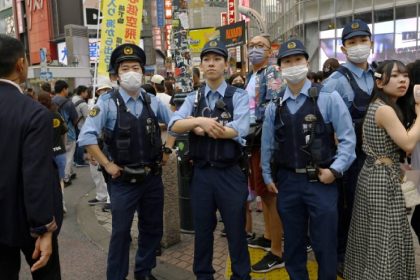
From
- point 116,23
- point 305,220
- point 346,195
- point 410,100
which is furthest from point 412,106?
point 116,23

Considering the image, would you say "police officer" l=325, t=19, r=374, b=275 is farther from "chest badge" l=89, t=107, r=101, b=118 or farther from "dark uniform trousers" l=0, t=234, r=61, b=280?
"dark uniform trousers" l=0, t=234, r=61, b=280

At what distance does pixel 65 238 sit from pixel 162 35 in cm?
3927

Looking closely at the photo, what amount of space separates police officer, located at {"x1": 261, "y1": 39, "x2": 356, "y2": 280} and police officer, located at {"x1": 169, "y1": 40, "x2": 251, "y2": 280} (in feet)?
1.07

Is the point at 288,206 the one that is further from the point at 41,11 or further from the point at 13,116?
the point at 41,11

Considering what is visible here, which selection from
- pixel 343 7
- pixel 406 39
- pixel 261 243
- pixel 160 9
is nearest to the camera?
pixel 261 243

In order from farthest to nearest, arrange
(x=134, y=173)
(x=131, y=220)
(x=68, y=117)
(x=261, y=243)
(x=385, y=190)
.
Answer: (x=68, y=117), (x=261, y=243), (x=131, y=220), (x=134, y=173), (x=385, y=190)

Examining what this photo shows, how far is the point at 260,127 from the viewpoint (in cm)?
416

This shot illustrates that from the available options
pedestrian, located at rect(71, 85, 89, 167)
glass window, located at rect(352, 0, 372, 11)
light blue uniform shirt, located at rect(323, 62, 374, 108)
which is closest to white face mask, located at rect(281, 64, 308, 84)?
light blue uniform shirt, located at rect(323, 62, 374, 108)

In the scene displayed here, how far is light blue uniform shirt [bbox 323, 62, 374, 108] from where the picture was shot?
144 inches

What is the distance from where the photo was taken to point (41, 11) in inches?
1601

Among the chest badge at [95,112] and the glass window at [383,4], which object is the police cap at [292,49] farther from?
the glass window at [383,4]

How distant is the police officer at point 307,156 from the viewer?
122 inches

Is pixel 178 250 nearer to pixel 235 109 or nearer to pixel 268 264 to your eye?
pixel 268 264

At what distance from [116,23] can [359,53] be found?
14.1ft
